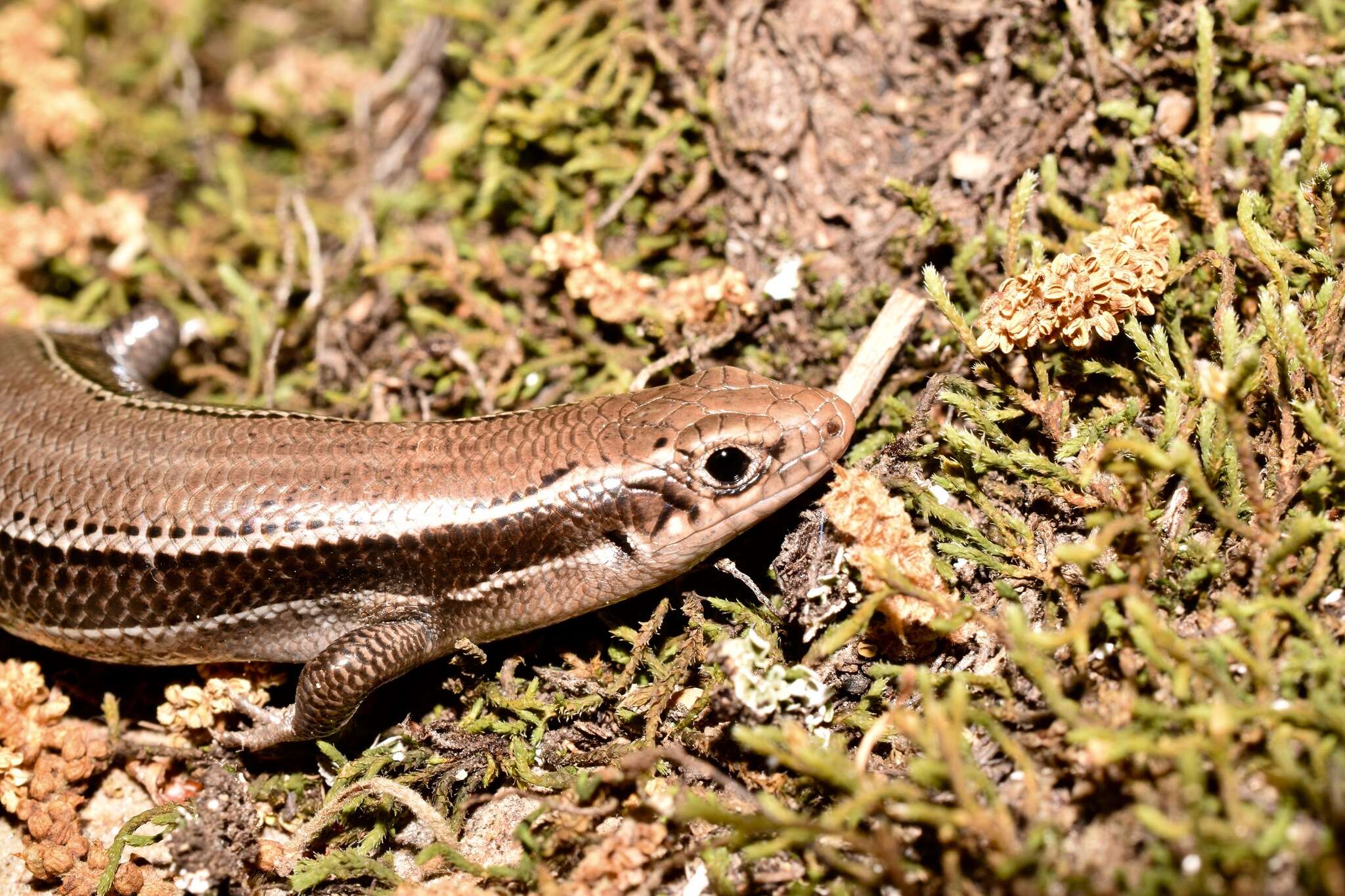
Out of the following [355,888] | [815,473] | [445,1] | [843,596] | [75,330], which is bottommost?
[355,888]

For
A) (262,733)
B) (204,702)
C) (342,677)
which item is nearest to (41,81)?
(204,702)

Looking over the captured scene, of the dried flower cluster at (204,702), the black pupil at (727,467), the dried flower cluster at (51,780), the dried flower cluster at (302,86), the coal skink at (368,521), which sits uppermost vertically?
the dried flower cluster at (302,86)

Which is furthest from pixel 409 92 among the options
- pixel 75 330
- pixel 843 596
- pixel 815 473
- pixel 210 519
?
pixel 843 596

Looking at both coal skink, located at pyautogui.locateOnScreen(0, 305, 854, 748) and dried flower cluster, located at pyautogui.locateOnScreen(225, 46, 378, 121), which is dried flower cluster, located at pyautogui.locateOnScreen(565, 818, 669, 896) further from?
dried flower cluster, located at pyautogui.locateOnScreen(225, 46, 378, 121)

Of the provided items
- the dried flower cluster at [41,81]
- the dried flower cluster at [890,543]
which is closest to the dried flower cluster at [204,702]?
the dried flower cluster at [890,543]

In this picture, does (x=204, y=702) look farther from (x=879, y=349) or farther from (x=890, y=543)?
(x=879, y=349)

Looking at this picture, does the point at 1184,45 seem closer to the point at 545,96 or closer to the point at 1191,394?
the point at 1191,394

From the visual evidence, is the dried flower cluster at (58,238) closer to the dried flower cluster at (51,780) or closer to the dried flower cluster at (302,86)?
the dried flower cluster at (302,86)

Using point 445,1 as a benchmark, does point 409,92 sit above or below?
below
